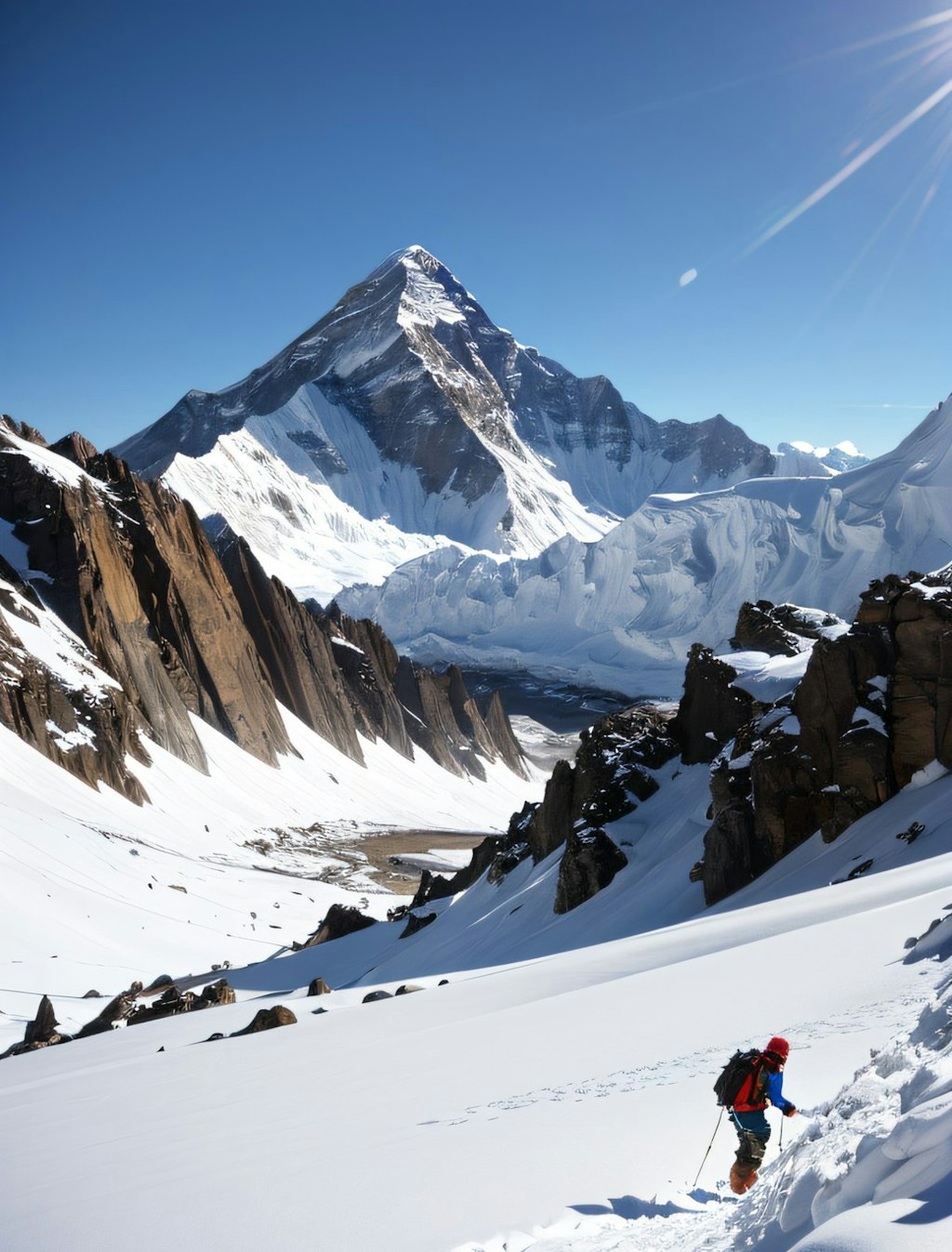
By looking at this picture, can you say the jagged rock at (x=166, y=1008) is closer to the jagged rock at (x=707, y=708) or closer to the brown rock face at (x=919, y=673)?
the jagged rock at (x=707, y=708)

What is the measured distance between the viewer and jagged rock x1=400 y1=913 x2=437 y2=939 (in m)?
34.5

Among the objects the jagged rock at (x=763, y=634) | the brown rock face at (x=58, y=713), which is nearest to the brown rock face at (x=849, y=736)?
the jagged rock at (x=763, y=634)

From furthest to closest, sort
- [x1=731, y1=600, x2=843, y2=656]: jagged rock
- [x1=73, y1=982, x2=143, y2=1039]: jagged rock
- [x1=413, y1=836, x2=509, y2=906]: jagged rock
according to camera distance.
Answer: [x1=413, y1=836, x2=509, y2=906]: jagged rock
[x1=731, y1=600, x2=843, y2=656]: jagged rock
[x1=73, y1=982, x2=143, y2=1039]: jagged rock

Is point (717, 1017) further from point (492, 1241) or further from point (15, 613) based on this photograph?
point (15, 613)

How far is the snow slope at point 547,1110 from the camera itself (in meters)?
4.90

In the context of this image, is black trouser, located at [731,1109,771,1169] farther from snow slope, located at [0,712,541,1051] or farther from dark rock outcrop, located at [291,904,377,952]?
A: dark rock outcrop, located at [291,904,377,952]

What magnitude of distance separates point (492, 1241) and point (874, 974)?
215 inches

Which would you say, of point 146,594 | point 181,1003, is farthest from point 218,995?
point 146,594

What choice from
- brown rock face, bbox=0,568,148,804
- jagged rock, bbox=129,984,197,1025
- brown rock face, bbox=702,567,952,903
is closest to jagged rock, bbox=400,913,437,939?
jagged rock, bbox=129,984,197,1025

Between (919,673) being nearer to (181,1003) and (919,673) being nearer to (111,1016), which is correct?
(181,1003)

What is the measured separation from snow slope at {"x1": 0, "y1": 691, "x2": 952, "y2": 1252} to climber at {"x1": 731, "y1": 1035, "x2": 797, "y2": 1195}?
0.23 metres

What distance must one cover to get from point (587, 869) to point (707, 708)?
667 centimetres

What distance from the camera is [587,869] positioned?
87.9ft

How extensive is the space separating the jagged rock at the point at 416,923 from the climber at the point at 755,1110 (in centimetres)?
2963
